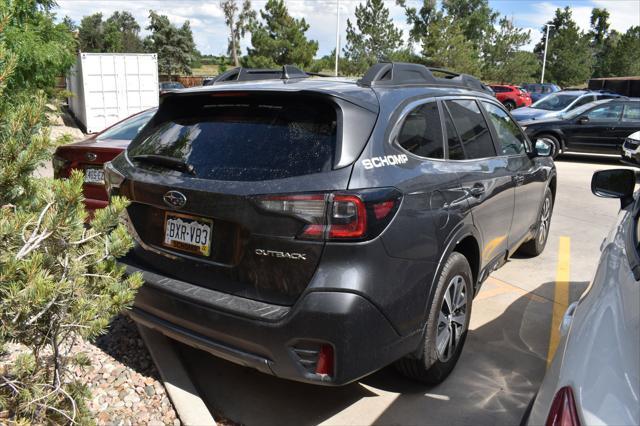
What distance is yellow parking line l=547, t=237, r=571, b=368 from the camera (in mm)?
4246

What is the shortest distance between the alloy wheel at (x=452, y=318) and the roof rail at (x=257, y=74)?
1.84 metres

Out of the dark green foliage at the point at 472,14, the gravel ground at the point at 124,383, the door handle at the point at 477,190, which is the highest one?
the dark green foliage at the point at 472,14

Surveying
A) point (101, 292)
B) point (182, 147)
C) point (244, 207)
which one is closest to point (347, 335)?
point (244, 207)

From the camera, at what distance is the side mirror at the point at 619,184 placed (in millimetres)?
3217

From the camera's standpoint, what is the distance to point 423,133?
340 cm

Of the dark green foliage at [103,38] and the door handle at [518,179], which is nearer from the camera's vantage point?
the door handle at [518,179]

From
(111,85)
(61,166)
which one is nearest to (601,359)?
(61,166)

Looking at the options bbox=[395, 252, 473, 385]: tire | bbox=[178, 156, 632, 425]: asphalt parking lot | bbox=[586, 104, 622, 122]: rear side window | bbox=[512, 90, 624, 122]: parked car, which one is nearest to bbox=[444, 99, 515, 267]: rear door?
bbox=[395, 252, 473, 385]: tire

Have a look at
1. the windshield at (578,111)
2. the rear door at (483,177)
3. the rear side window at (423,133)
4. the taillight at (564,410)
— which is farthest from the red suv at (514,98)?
the taillight at (564,410)

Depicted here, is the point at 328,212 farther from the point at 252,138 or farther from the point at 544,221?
the point at 544,221

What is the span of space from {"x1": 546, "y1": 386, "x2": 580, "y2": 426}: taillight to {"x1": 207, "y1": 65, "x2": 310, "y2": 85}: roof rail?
296 centimetres

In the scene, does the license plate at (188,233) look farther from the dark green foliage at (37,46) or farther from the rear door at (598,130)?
the rear door at (598,130)

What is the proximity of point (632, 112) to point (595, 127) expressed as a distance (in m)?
0.97

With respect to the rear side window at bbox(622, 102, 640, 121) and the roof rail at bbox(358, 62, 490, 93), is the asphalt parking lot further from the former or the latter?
the rear side window at bbox(622, 102, 640, 121)
